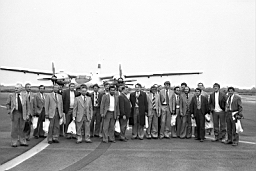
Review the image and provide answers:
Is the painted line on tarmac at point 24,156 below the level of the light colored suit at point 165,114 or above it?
below

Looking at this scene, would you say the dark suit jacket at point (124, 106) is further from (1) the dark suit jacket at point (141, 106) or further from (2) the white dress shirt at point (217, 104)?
(2) the white dress shirt at point (217, 104)

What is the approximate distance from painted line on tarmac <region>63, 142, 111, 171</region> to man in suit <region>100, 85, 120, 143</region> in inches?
23.6

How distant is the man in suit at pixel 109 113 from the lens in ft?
33.2

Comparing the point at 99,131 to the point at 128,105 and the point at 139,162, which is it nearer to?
the point at 128,105

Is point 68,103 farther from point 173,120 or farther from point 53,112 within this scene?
point 173,120

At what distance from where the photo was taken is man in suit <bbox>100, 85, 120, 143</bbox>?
33.2 feet

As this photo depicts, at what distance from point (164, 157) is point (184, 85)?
4.17 metres

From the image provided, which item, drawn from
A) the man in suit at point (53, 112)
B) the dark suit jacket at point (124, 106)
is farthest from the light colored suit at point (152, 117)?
the man in suit at point (53, 112)

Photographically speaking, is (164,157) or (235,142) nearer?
(164,157)

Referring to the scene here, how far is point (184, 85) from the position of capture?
444 inches

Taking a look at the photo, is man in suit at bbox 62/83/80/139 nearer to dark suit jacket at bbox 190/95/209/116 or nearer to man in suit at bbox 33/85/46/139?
man in suit at bbox 33/85/46/139

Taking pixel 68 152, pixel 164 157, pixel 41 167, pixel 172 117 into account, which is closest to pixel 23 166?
pixel 41 167

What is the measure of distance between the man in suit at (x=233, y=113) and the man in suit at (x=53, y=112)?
5.47 metres

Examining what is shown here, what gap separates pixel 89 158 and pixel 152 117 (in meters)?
3.94
